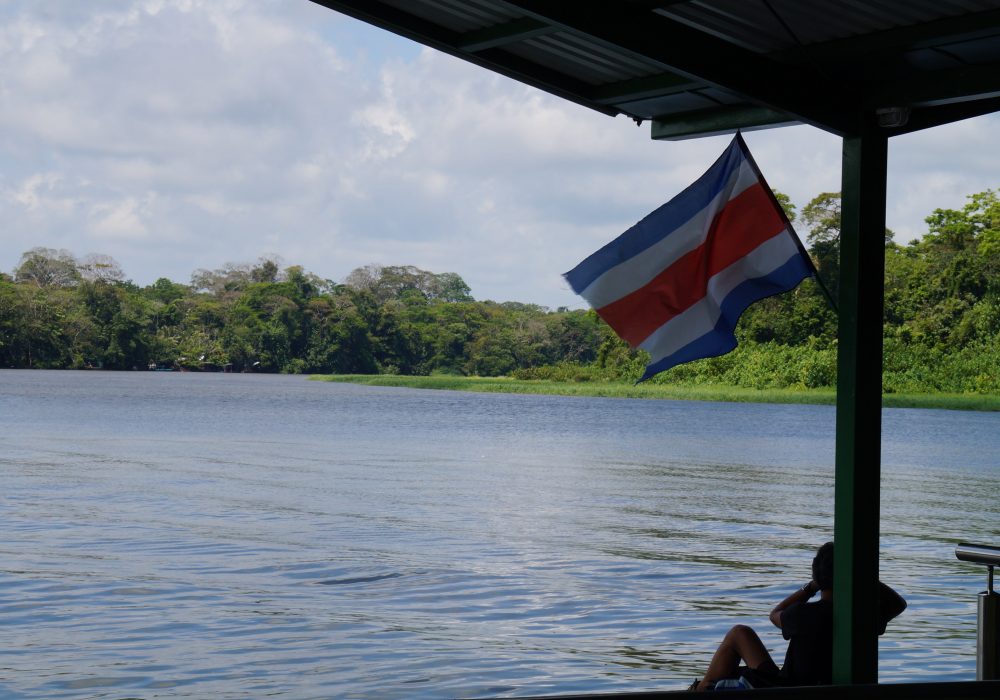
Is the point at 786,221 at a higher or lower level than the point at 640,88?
lower

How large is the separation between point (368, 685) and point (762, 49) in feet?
15.7

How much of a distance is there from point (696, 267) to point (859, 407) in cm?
79

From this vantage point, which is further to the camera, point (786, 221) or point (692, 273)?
point (692, 273)

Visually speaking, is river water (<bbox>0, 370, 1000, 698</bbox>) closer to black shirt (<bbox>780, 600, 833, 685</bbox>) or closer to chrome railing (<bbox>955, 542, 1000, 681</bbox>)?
black shirt (<bbox>780, 600, 833, 685</bbox>)

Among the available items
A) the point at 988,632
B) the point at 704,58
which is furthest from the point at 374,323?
the point at 988,632

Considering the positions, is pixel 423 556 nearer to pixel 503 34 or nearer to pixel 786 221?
pixel 786 221

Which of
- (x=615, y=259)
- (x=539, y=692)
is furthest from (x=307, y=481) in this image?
(x=615, y=259)

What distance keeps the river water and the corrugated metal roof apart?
167 inches

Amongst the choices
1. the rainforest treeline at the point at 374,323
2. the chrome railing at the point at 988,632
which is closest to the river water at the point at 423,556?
the chrome railing at the point at 988,632

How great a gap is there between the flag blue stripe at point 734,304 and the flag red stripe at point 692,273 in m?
0.11

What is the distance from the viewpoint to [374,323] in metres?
75.0

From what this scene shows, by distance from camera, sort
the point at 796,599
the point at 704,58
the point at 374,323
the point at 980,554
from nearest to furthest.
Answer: the point at 980,554 → the point at 704,58 → the point at 796,599 → the point at 374,323

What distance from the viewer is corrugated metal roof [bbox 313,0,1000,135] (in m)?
3.35

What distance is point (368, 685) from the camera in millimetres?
7031
